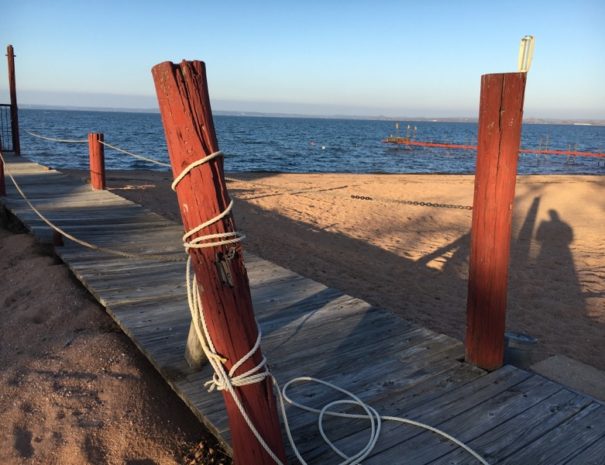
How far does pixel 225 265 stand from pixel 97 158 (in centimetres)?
817

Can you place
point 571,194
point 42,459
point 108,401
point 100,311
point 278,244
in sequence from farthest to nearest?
1. point 571,194
2. point 278,244
3. point 100,311
4. point 108,401
5. point 42,459

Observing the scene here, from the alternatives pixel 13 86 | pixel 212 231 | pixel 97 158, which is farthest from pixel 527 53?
pixel 13 86

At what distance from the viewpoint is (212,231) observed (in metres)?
1.94

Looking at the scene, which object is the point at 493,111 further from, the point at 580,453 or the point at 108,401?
the point at 108,401

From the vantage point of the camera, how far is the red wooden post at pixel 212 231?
1870mm

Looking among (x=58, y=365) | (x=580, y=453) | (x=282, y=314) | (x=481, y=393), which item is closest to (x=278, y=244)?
(x=282, y=314)

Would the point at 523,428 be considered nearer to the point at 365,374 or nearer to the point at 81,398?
the point at 365,374

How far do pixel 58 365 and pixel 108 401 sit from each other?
0.62 meters

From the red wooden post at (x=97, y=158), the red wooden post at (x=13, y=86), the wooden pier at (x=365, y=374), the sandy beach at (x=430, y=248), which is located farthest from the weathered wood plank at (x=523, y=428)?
the red wooden post at (x=13, y=86)

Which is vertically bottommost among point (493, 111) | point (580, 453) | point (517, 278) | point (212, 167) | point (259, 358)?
point (517, 278)

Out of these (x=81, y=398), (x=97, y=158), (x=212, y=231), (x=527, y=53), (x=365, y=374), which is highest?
(x=527, y=53)

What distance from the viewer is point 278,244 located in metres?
8.41

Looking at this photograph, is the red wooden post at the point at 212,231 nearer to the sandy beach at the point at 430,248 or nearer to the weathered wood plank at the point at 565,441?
the weathered wood plank at the point at 565,441

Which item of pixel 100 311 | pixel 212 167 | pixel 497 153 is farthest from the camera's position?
pixel 100 311
